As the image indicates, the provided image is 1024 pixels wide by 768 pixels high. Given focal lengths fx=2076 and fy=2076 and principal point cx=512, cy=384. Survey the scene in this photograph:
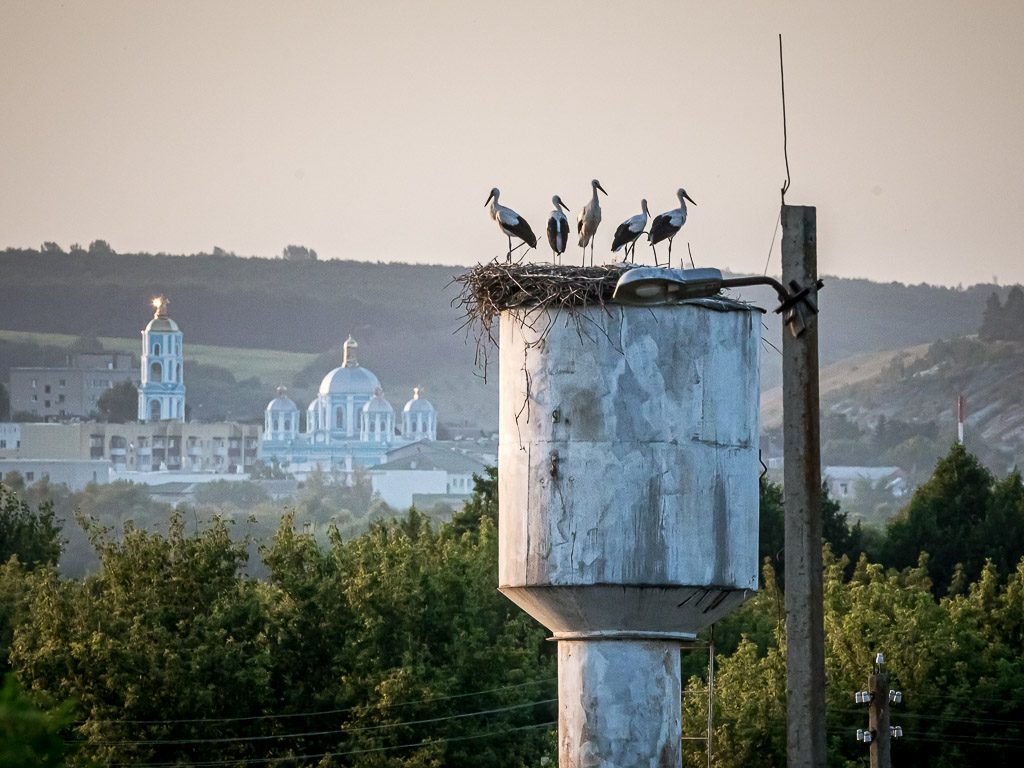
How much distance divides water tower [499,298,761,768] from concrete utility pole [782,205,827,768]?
550 centimetres

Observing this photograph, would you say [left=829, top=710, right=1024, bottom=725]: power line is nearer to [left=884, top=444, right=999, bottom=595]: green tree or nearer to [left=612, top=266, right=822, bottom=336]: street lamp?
[left=612, top=266, right=822, bottom=336]: street lamp

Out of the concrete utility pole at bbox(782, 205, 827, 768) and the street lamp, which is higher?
the street lamp

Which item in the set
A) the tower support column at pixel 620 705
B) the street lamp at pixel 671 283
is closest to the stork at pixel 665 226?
the tower support column at pixel 620 705

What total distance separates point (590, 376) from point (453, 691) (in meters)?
26.3

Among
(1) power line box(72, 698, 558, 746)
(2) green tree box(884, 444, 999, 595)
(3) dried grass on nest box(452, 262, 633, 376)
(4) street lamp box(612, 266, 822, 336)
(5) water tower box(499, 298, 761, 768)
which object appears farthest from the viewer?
(2) green tree box(884, 444, 999, 595)

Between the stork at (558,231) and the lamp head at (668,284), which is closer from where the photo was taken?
the lamp head at (668,284)

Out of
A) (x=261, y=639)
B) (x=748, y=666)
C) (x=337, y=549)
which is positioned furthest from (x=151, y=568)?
(x=748, y=666)

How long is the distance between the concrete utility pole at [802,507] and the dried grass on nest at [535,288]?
553cm

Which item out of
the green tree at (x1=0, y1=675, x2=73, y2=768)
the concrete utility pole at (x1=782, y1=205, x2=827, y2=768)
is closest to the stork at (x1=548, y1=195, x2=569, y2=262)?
the concrete utility pole at (x1=782, y1=205, x2=827, y2=768)

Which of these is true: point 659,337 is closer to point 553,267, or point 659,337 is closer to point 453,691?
point 553,267

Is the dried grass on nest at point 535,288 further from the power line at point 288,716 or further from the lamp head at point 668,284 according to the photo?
the power line at point 288,716

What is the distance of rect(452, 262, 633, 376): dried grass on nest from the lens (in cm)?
1864

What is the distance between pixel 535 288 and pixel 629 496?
2.10 m

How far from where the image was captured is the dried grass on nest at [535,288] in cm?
1864
